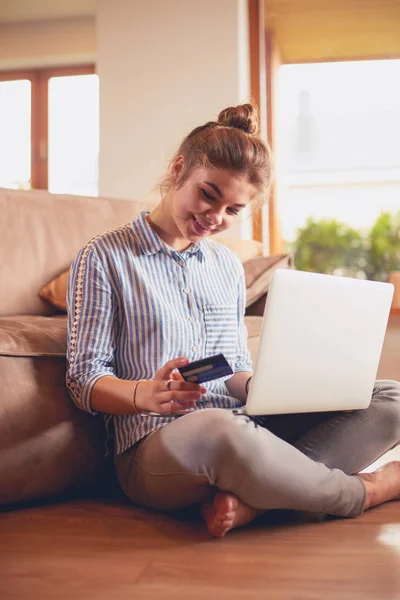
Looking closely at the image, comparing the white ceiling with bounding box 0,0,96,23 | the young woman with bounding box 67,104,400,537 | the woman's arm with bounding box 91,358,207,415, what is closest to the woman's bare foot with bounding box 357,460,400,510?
the young woman with bounding box 67,104,400,537

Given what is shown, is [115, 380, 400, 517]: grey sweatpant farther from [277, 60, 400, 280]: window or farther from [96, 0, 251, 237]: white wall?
[277, 60, 400, 280]: window

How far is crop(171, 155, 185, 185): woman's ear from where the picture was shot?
5.15 ft

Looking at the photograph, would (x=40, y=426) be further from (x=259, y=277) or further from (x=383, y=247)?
(x=383, y=247)

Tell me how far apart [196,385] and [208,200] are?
0.43 m

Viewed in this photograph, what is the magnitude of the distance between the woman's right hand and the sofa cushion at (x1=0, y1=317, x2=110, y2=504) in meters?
0.29

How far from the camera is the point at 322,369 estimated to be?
1.36 metres

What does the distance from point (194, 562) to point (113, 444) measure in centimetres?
50

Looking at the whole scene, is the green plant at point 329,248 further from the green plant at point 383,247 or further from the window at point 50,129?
the window at point 50,129

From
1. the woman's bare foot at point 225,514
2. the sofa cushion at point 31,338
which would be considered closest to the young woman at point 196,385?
the woman's bare foot at point 225,514

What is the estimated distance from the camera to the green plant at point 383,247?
420 centimetres

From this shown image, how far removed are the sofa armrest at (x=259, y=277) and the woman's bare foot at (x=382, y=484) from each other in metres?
0.75

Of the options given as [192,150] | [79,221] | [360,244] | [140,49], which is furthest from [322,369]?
[140,49]

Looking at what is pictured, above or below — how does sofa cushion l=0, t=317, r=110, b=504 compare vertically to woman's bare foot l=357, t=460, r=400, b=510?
above

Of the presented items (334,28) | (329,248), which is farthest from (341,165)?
(334,28)
